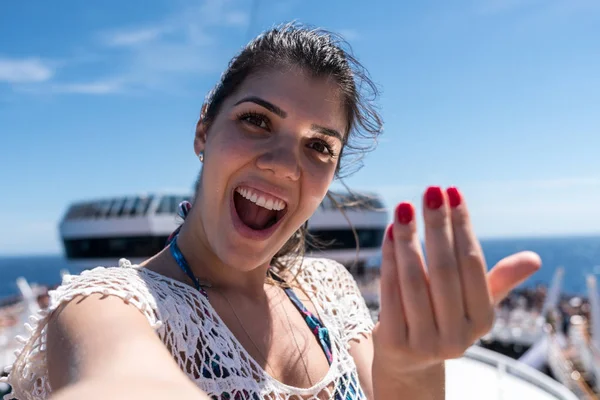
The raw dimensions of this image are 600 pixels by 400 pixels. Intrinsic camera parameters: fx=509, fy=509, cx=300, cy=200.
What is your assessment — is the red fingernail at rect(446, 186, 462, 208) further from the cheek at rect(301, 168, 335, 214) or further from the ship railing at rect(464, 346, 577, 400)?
the ship railing at rect(464, 346, 577, 400)

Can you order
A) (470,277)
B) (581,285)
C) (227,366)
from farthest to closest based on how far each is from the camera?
1. (581,285)
2. (227,366)
3. (470,277)

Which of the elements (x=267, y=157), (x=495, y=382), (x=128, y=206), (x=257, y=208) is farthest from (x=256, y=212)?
(x=128, y=206)

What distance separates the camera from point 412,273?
90 cm

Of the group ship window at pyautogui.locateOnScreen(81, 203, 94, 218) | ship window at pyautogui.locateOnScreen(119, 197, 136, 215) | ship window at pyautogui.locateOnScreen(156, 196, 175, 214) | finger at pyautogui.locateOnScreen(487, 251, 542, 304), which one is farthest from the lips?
ship window at pyautogui.locateOnScreen(81, 203, 94, 218)

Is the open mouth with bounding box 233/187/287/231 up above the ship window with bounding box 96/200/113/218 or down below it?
above

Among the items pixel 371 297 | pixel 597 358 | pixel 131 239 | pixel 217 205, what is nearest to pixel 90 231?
pixel 131 239

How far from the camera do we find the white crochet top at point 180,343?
3.77ft

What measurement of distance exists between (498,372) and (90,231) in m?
17.8

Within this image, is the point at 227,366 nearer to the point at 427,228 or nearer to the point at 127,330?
the point at 127,330

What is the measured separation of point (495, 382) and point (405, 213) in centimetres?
484

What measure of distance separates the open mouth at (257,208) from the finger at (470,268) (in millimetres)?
742

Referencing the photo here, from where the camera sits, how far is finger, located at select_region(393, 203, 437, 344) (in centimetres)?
90

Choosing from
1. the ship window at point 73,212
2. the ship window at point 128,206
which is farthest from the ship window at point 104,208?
the ship window at point 73,212

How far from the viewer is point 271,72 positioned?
5.14 feet
